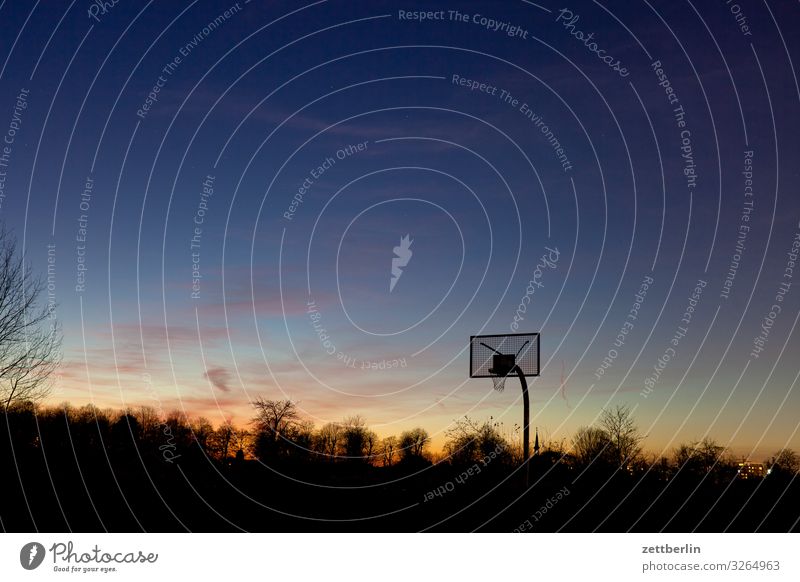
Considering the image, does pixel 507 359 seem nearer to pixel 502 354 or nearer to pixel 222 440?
pixel 502 354

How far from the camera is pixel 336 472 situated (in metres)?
46.2

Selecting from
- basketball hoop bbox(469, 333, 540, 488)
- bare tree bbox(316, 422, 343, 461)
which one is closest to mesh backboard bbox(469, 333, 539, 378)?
basketball hoop bbox(469, 333, 540, 488)

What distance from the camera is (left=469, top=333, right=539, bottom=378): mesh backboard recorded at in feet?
95.8

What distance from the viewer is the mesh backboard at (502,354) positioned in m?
29.2

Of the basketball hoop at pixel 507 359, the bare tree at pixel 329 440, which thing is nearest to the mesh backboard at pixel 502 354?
the basketball hoop at pixel 507 359

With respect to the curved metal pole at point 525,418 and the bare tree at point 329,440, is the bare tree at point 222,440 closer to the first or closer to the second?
the bare tree at point 329,440

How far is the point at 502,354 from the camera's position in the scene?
30.2 m

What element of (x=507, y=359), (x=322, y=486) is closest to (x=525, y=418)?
(x=507, y=359)

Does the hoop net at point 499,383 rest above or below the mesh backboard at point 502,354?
below

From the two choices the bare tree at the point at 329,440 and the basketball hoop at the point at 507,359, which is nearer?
the basketball hoop at the point at 507,359

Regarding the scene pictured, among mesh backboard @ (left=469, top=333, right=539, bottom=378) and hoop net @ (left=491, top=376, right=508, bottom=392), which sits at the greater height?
mesh backboard @ (left=469, top=333, right=539, bottom=378)

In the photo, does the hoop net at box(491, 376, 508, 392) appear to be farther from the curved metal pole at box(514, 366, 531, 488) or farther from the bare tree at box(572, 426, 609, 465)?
the bare tree at box(572, 426, 609, 465)
